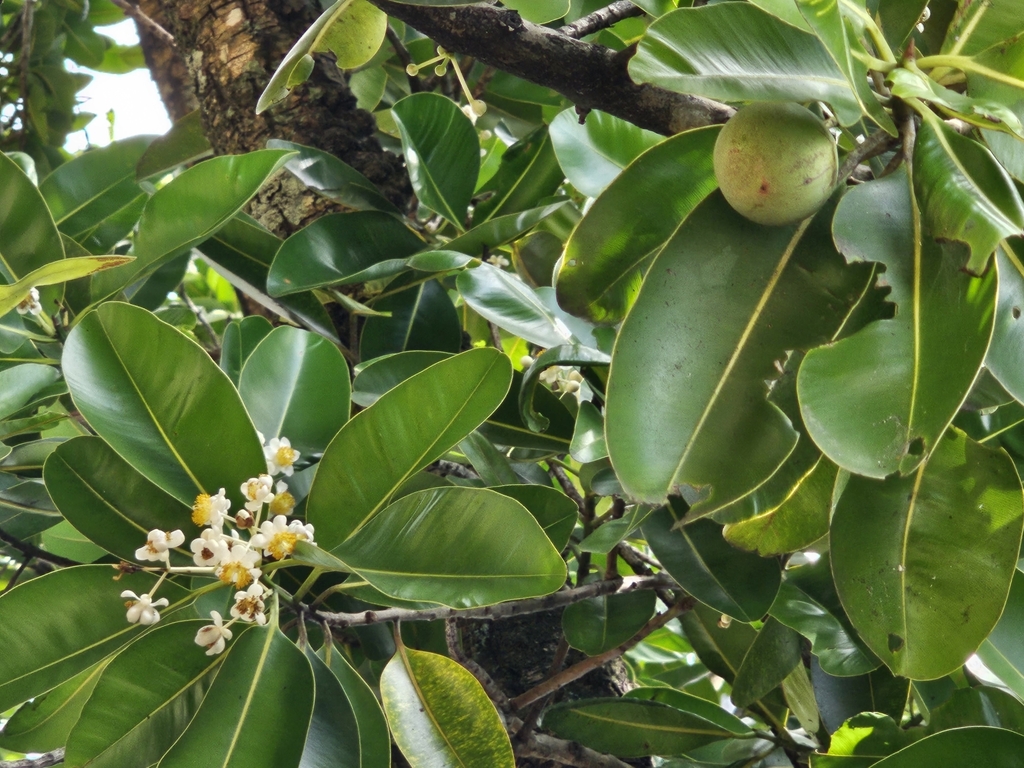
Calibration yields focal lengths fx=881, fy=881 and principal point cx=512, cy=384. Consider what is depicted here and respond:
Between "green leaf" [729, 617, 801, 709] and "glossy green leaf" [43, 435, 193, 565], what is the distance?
65 centimetres

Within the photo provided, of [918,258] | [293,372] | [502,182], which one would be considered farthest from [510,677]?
[918,258]

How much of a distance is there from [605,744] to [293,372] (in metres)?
0.59

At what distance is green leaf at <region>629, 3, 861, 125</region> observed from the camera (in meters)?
0.56

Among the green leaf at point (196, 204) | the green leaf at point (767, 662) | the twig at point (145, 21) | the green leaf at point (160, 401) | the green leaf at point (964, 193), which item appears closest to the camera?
the green leaf at point (964, 193)

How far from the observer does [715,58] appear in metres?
0.59

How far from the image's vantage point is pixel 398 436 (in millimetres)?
823

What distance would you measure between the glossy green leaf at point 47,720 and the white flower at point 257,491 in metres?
0.28

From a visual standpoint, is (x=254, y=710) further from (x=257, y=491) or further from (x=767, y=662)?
(x=767, y=662)

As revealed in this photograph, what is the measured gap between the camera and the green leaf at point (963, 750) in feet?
2.56

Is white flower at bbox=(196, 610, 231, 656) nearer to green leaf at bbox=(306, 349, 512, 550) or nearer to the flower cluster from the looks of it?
the flower cluster

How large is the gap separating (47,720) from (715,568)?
741 millimetres

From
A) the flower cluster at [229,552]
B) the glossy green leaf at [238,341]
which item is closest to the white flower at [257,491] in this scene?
the flower cluster at [229,552]

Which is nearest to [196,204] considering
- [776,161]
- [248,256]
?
[248,256]

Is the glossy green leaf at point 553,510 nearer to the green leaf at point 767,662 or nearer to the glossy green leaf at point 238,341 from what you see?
the green leaf at point 767,662
